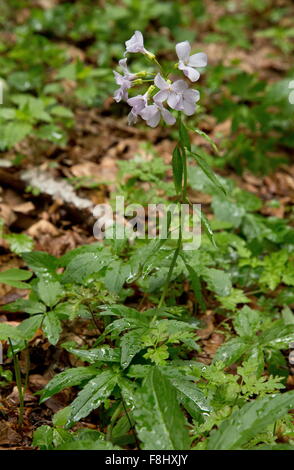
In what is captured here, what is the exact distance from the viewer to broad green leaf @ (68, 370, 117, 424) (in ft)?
5.49

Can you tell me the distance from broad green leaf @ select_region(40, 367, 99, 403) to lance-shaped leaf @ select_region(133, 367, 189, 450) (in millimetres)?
346

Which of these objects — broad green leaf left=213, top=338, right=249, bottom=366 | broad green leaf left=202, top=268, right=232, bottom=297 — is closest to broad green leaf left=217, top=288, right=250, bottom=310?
broad green leaf left=202, top=268, right=232, bottom=297

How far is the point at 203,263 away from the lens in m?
2.36

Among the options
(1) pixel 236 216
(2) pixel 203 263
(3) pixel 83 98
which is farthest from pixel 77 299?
(3) pixel 83 98

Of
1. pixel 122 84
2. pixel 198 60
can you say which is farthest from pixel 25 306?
pixel 198 60

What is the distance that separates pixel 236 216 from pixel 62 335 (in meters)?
1.25

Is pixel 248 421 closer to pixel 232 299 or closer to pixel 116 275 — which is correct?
pixel 116 275

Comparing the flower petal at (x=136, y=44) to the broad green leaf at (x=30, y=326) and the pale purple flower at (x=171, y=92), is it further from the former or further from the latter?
the broad green leaf at (x=30, y=326)

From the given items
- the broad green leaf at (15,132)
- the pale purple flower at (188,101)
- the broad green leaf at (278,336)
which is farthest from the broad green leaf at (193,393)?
the broad green leaf at (15,132)

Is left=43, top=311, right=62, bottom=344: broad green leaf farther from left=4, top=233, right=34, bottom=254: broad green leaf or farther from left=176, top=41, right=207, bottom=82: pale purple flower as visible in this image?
left=176, top=41, right=207, bottom=82: pale purple flower

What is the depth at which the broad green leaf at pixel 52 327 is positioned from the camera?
197cm

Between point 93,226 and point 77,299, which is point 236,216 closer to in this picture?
point 93,226

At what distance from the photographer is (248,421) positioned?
4.89 feet
